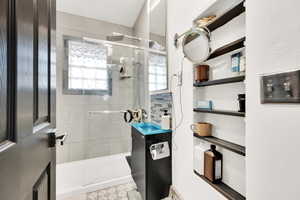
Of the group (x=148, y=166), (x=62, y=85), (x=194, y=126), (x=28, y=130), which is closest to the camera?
(x=28, y=130)

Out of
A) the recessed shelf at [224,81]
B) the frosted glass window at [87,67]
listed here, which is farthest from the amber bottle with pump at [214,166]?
the frosted glass window at [87,67]

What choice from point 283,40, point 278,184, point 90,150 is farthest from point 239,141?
point 90,150

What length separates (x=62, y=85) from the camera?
7.07 ft

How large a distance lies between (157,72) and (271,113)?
132 cm

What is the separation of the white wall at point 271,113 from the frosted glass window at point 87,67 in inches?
85.3

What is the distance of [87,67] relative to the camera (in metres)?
2.27

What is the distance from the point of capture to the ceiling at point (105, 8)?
2078 mm

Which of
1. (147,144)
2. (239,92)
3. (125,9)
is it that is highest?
(125,9)

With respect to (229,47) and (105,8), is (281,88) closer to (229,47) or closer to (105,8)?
(229,47)

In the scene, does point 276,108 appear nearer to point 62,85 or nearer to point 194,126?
point 194,126

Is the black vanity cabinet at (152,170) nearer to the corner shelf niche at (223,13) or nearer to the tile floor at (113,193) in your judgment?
the tile floor at (113,193)

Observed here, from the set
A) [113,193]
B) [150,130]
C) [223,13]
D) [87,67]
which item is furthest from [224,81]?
[87,67]

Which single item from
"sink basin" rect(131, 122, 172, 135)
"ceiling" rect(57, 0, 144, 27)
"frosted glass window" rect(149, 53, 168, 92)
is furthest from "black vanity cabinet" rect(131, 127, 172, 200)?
"ceiling" rect(57, 0, 144, 27)

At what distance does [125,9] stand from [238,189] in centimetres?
267
